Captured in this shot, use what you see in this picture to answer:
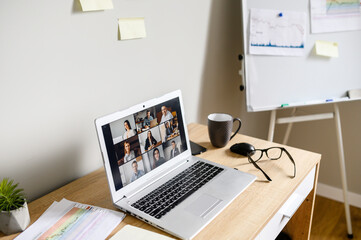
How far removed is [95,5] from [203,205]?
680mm

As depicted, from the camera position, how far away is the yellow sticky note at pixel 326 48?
4.91 ft

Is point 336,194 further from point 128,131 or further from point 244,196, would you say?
point 128,131

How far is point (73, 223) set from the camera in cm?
84

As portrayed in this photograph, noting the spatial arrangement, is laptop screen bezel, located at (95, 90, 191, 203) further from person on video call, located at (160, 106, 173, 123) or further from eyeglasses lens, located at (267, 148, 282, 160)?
eyeglasses lens, located at (267, 148, 282, 160)

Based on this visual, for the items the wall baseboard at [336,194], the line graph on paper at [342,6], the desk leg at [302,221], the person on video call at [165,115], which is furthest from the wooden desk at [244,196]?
the wall baseboard at [336,194]

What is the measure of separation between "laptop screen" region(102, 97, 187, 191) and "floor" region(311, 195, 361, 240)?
1154mm

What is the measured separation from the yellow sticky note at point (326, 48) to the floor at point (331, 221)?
0.98 m

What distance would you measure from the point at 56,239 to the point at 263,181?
24.3 inches

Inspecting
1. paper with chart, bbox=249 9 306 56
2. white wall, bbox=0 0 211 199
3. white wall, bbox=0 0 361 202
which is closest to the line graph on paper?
paper with chart, bbox=249 9 306 56

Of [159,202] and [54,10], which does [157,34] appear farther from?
[159,202]

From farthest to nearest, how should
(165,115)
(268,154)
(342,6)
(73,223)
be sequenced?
(342,6) < (268,154) < (165,115) < (73,223)

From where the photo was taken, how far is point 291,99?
5.14ft

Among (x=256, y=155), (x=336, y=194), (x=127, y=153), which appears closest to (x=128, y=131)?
(x=127, y=153)

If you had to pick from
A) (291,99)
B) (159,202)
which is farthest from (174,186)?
(291,99)
